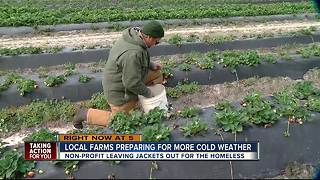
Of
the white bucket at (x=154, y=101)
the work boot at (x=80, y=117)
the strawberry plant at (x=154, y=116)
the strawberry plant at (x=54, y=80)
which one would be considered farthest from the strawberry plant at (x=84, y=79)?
the strawberry plant at (x=154, y=116)

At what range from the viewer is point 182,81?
29.9 ft

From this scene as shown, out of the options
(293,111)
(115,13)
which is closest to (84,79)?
(293,111)

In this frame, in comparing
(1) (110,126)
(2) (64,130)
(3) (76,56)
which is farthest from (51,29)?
(1) (110,126)

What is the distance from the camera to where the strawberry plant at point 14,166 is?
514 centimetres

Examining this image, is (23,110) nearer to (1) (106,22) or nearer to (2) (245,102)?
(2) (245,102)

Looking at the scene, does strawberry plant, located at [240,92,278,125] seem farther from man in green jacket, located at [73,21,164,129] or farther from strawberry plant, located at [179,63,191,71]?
strawberry plant, located at [179,63,191,71]

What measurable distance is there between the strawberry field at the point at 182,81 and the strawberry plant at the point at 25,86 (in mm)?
22

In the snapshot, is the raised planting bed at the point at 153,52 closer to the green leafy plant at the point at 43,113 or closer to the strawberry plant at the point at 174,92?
the green leafy plant at the point at 43,113

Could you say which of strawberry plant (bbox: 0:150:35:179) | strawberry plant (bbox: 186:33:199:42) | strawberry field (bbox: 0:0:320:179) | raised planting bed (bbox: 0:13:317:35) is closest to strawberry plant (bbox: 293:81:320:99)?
strawberry field (bbox: 0:0:320:179)

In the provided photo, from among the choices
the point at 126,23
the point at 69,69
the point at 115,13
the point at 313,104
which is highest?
the point at 115,13

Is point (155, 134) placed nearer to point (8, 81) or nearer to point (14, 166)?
point (14, 166)

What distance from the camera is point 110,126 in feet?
19.8

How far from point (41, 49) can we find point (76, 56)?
1.00 meters

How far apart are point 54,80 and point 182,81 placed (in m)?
2.80
